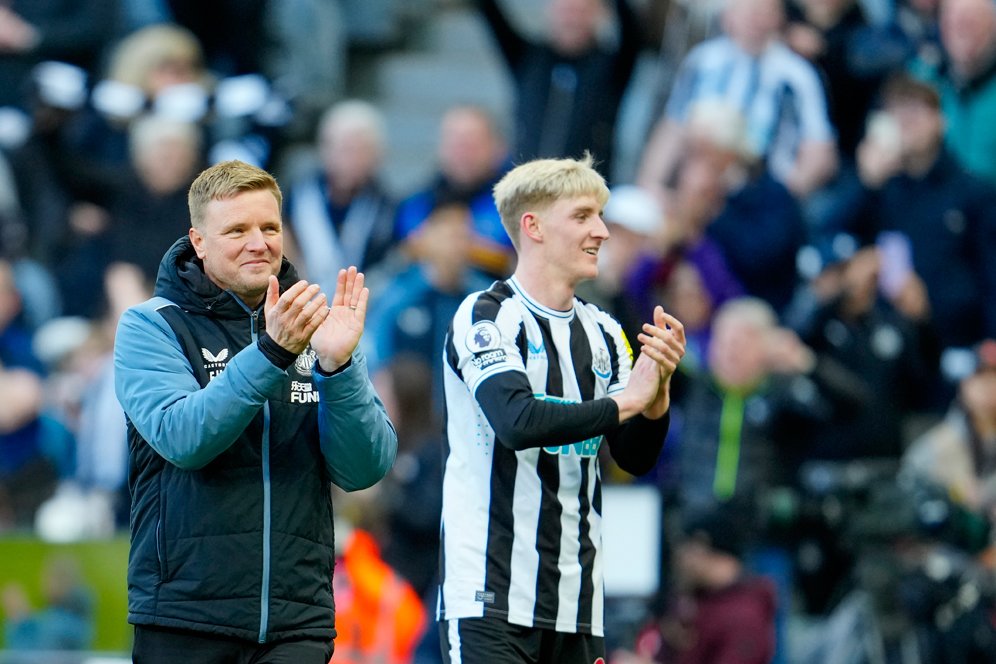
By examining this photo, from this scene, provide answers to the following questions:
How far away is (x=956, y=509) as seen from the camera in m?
9.27

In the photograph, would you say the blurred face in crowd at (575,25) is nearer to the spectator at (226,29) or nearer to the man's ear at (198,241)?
the spectator at (226,29)

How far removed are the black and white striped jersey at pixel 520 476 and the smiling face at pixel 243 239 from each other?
0.88m

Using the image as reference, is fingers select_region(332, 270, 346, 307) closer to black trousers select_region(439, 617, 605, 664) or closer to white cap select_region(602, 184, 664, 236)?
black trousers select_region(439, 617, 605, 664)

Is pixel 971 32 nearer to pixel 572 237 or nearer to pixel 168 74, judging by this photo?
pixel 168 74

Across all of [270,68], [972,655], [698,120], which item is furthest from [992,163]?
[270,68]

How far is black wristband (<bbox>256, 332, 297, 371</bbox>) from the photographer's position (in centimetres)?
445

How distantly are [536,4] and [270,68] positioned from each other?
2.37 meters

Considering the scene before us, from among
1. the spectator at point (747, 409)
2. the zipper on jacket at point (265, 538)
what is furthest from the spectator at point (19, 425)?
the zipper on jacket at point (265, 538)

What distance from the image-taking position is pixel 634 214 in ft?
35.2

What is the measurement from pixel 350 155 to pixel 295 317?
7.49 metres

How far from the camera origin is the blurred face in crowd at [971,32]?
1152 centimetres

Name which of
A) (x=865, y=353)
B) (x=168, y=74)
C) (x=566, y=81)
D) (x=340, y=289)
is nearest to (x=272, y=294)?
(x=340, y=289)

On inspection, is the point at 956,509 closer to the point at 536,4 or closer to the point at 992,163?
the point at 992,163

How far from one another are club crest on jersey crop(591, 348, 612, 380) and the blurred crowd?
3185 mm
